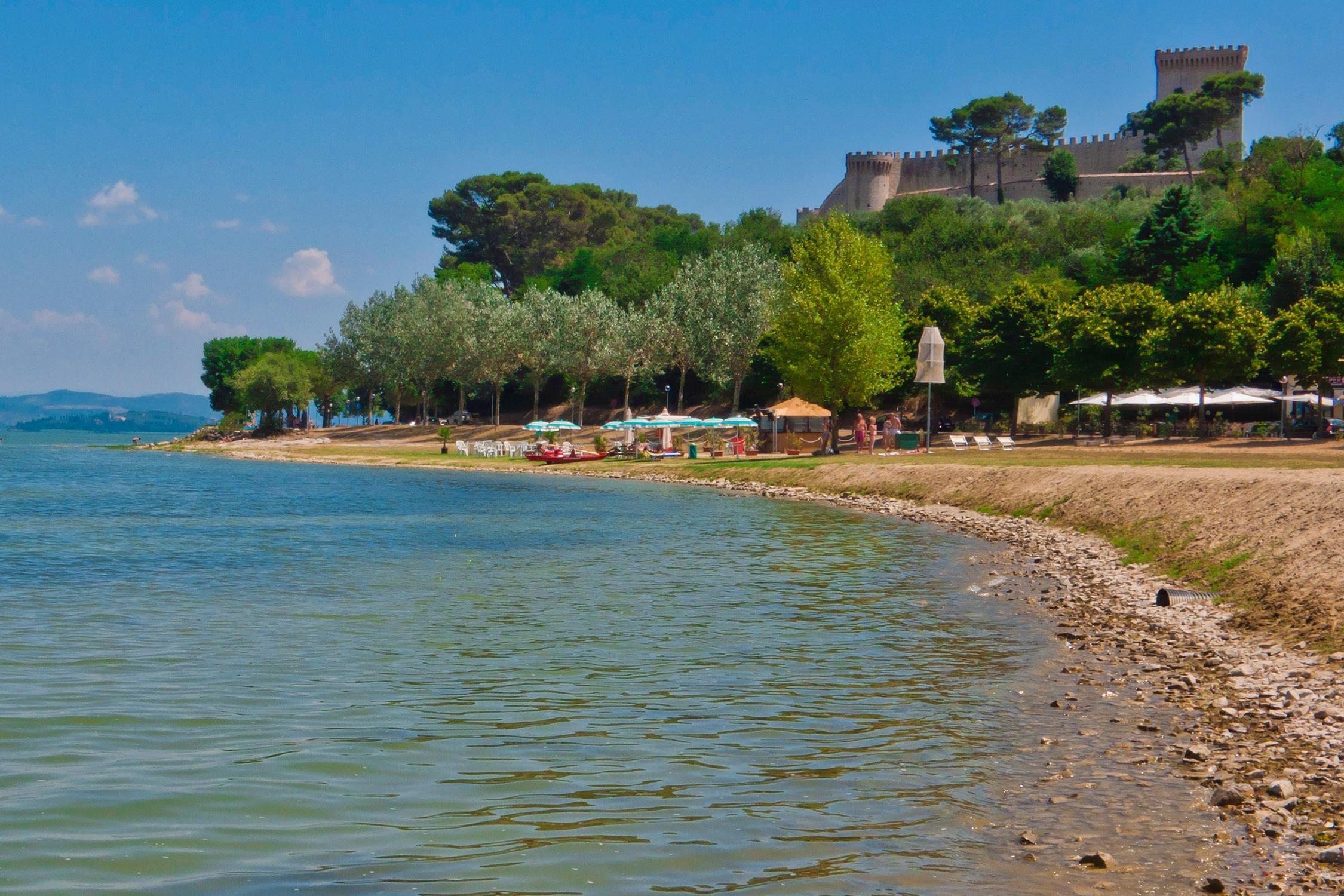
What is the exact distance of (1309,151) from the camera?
88625 mm

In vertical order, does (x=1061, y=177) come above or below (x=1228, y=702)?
above

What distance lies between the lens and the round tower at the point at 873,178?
12562 cm

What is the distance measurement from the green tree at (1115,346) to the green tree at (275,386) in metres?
67.3

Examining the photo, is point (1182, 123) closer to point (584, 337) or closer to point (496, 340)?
point (584, 337)

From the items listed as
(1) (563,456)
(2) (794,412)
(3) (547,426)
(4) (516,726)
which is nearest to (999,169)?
(3) (547,426)

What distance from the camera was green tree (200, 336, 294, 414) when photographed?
12825 cm

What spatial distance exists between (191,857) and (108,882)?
19.4 inches

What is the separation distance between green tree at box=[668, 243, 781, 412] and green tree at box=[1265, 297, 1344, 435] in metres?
30.3

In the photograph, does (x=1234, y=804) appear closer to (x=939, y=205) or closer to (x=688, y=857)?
(x=688, y=857)

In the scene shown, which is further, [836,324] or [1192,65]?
[1192,65]

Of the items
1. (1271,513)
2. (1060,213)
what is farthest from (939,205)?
(1271,513)

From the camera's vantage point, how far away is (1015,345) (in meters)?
57.7

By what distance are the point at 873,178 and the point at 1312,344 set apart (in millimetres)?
85827

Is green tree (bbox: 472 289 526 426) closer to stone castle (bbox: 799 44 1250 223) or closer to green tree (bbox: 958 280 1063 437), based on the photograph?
green tree (bbox: 958 280 1063 437)
